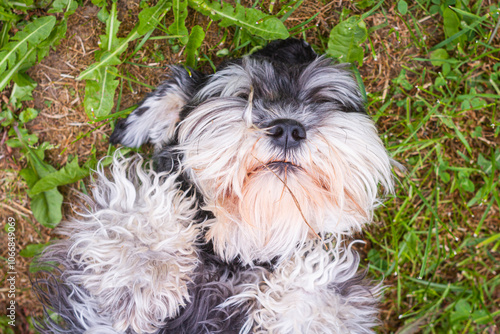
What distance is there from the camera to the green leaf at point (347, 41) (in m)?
2.94

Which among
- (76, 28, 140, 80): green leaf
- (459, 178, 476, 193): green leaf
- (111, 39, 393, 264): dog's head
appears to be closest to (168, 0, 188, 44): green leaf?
(76, 28, 140, 80): green leaf

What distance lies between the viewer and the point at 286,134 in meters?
1.87

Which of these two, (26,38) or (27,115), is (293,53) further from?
(27,115)

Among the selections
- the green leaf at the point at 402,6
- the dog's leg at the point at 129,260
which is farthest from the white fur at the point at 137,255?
the green leaf at the point at 402,6

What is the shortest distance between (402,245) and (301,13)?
217cm

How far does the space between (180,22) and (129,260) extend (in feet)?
5.86

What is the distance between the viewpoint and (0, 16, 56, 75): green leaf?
2.86 m

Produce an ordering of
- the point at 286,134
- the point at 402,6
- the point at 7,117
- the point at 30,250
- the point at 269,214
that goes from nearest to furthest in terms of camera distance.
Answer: the point at 286,134 < the point at 269,214 < the point at 402,6 < the point at 7,117 < the point at 30,250

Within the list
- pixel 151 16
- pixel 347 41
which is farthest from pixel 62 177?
pixel 347 41

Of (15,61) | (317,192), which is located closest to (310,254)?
(317,192)

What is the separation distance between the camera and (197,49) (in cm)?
302

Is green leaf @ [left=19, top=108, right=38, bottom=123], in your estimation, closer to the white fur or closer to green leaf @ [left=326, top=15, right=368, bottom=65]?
the white fur

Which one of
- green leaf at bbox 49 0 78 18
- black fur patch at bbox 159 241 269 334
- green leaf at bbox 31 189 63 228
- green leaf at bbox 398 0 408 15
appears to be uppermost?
green leaf at bbox 49 0 78 18

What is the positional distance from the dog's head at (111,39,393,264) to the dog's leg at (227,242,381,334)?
160 mm
